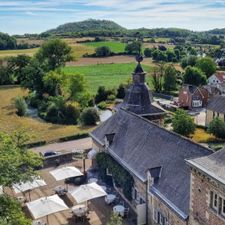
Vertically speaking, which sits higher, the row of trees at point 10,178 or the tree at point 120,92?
the row of trees at point 10,178

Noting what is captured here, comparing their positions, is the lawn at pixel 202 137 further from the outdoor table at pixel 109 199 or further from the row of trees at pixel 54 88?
the outdoor table at pixel 109 199

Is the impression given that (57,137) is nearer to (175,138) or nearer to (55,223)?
(55,223)

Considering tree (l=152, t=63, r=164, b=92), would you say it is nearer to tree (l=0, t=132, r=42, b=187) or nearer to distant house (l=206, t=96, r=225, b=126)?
distant house (l=206, t=96, r=225, b=126)

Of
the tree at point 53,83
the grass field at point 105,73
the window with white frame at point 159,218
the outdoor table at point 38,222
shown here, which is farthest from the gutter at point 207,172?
the grass field at point 105,73

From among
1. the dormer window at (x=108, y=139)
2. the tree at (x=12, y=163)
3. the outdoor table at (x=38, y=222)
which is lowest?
the outdoor table at (x=38, y=222)

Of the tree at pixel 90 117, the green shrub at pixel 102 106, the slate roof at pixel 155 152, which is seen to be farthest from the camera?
the green shrub at pixel 102 106

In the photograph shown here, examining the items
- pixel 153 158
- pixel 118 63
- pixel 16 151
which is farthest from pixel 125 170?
pixel 118 63

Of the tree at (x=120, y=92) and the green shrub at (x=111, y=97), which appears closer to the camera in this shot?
→ the green shrub at (x=111, y=97)

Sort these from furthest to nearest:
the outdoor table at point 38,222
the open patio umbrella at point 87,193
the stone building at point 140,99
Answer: the stone building at point 140,99 < the open patio umbrella at point 87,193 < the outdoor table at point 38,222
